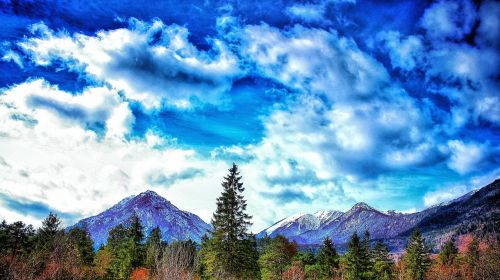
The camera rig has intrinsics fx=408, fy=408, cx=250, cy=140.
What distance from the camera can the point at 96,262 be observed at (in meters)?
72.8

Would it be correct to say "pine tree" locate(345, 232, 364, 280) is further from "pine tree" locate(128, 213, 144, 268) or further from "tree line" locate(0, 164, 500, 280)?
"pine tree" locate(128, 213, 144, 268)

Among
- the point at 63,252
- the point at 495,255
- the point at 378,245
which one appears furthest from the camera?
the point at 378,245

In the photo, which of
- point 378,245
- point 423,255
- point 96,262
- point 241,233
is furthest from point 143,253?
point 423,255

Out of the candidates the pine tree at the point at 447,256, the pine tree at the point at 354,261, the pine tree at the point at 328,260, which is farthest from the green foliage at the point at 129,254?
the pine tree at the point at 447,256

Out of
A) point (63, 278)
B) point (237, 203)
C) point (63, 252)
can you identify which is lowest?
point (63, 278)

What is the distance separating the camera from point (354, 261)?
60.8m

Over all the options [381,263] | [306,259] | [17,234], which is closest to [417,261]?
[381,263]

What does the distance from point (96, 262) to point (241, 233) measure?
35.7m

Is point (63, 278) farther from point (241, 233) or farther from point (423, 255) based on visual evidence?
point (423, 255)

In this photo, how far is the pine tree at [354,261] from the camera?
60.4m

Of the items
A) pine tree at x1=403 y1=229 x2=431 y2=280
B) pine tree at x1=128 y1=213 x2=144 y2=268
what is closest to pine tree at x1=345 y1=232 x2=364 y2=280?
pine tree at x1=403 y1=229 x2=431 y2=280

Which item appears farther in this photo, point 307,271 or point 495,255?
point 307,271

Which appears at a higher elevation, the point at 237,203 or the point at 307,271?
the point at 237,203

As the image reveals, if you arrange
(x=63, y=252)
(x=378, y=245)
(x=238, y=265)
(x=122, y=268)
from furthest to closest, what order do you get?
(x=378, y=245) → (x=122, y=268) → (x=238, y=265) → (x=63, y=252)
